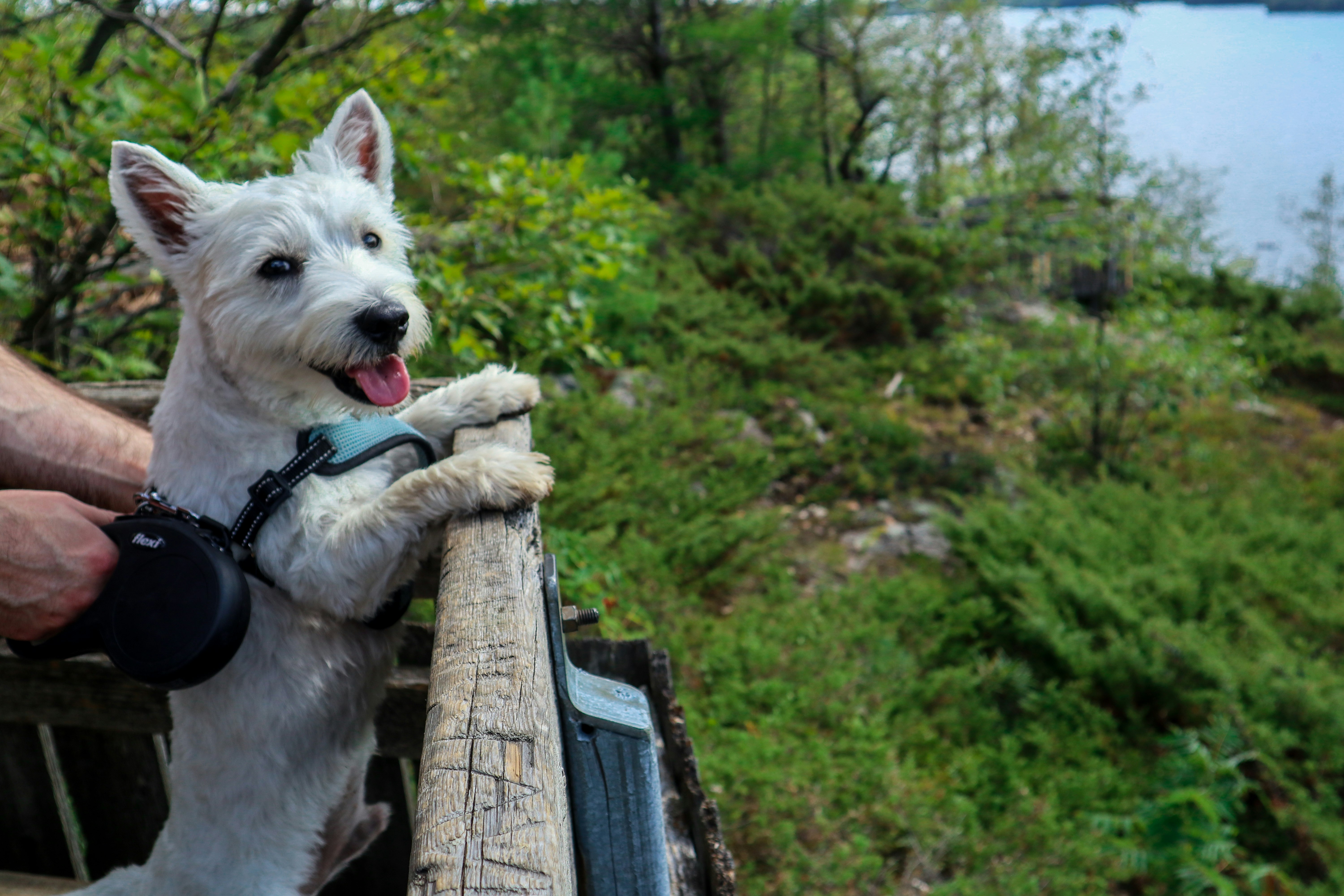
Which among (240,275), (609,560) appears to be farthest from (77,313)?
(240,275)

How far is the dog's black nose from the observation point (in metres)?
1.53

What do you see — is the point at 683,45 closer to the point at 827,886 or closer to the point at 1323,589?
the point at 1323,589

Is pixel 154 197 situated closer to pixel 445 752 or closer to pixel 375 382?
pixel 375 382

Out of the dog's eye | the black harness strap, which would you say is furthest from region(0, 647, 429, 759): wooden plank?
the dog's eye

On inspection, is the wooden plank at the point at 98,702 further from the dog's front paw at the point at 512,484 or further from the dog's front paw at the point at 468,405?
the dog's front paw at the point at 512,484

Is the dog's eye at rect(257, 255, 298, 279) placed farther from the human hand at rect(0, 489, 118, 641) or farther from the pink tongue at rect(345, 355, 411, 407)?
the human hand at rect(0, 489, 118, 641)

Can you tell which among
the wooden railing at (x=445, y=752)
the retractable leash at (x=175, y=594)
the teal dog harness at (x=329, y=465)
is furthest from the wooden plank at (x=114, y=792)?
the teal dog harness at (x=329, y=465)

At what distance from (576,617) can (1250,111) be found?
80.2ft

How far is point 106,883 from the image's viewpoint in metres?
1.61

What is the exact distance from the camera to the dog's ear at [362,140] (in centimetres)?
176

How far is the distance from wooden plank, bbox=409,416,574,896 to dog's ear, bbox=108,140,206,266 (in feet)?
2.82

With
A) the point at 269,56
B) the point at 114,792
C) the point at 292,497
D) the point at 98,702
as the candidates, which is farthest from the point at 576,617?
the point at 269,56

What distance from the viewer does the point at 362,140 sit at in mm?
1791

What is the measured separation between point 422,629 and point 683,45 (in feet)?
40.5
